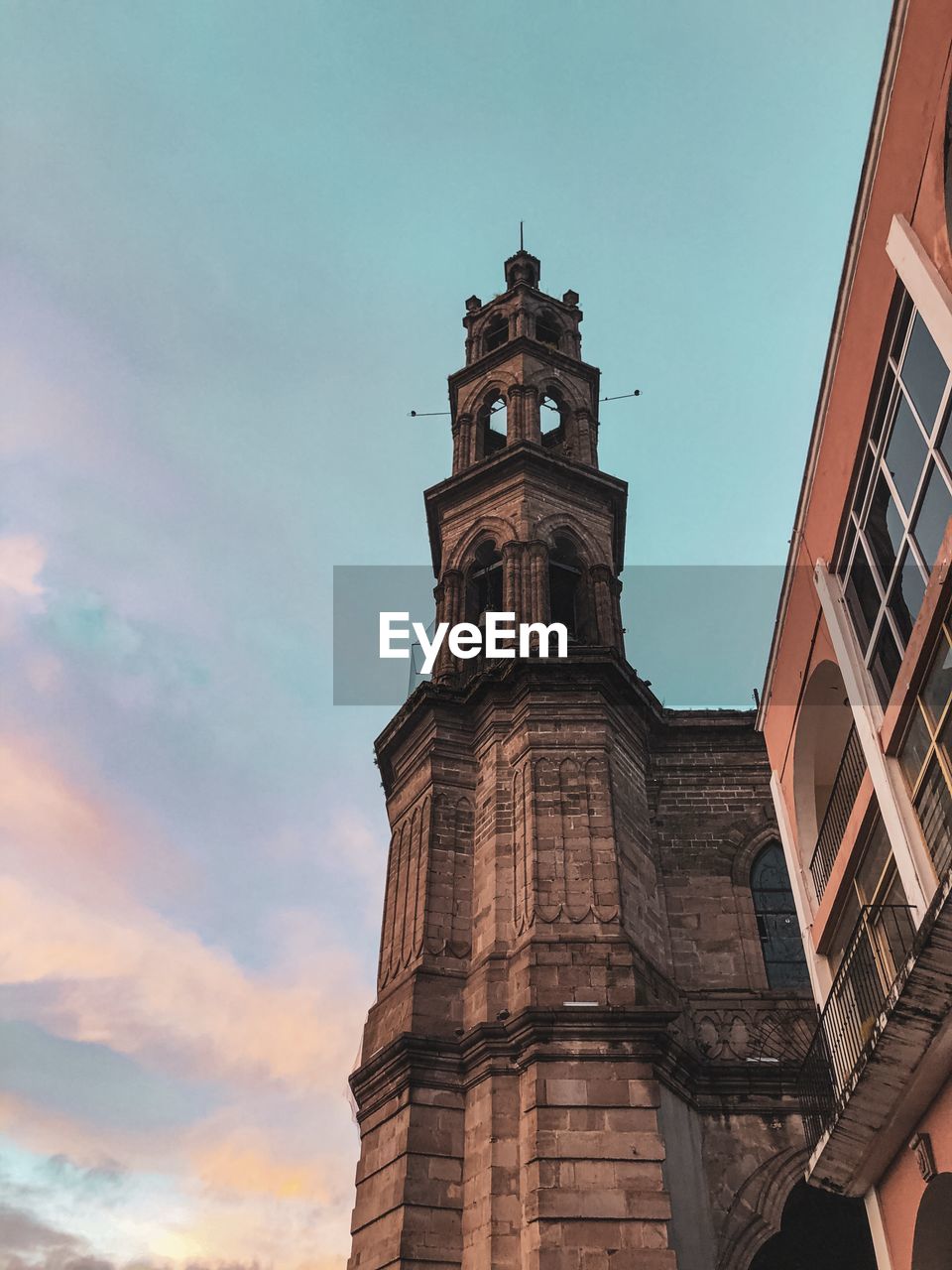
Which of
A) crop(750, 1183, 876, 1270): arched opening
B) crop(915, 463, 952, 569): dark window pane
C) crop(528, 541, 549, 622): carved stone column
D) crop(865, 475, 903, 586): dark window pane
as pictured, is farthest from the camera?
crop(528, 541, 549, 622): carved stone column

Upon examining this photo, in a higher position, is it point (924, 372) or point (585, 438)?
point (585, 438)

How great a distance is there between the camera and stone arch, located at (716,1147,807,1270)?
12.6 metres

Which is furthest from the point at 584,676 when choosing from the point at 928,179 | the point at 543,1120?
the point at 928,179

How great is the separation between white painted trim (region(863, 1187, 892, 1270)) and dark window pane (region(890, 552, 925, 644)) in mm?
5272

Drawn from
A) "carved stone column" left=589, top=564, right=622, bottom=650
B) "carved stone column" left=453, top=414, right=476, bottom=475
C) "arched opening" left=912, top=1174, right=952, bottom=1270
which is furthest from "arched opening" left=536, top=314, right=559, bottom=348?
"arched opening" left=912, top=1174, right=952, bottom=1270

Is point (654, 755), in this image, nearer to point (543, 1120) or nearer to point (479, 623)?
point (479, 623)

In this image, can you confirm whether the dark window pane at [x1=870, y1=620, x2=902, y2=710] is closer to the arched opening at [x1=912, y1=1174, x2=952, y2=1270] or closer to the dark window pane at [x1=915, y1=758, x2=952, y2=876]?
the dark window pane at [x1=915, y1=758, x2=952, y2=876]

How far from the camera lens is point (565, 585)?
23.1m

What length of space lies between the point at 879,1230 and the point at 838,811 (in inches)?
161

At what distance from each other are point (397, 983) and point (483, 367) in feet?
54.2

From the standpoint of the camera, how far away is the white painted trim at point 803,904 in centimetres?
1166

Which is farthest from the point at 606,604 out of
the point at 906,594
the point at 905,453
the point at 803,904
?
the point at 905,453

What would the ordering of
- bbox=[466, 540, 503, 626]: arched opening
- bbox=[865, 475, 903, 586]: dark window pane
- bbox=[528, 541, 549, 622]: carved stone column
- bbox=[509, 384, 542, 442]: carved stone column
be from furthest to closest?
bbox=[509, 384, 542, 442]: carved stone column → bbox=[466, 540, 503, 626]: arched opening → bbox=[528, 541, 549, 622]: carved stone column → bbox=[865, 475, 903, 586]: dark window pane

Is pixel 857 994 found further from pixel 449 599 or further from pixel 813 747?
pixel 449 599
